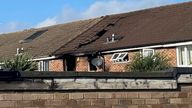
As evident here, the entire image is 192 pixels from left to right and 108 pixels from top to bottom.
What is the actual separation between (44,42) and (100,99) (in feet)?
90.0

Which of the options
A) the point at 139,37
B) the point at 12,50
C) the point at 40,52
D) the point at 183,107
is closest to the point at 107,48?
the point at 139,37

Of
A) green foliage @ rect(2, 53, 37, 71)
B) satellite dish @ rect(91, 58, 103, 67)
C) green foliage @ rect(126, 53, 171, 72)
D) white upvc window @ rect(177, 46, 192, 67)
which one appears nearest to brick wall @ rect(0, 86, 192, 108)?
green foliage @ rect(126, 53, 171, 72)

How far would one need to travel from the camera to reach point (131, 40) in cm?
2900

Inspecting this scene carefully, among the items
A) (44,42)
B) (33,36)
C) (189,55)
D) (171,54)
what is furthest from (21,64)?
(33,36)

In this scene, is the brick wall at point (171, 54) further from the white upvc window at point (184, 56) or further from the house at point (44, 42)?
the house at point (44, 42)

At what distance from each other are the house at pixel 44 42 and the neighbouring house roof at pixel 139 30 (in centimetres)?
82

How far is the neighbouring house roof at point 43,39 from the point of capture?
113ft

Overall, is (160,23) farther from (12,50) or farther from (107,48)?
(12,50)

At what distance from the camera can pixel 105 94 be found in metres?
9.17

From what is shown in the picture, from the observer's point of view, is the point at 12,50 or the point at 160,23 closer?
the point at 160,23

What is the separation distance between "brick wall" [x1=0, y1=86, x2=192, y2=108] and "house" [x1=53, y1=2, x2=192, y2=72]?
15.4m

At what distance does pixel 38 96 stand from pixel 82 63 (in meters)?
22.8

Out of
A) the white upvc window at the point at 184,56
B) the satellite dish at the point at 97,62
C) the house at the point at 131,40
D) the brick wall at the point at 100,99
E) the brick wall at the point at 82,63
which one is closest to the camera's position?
the brick wall at the point at 100,99

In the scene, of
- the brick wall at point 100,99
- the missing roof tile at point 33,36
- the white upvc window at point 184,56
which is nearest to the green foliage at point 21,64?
the white upvc window at point 184,56
